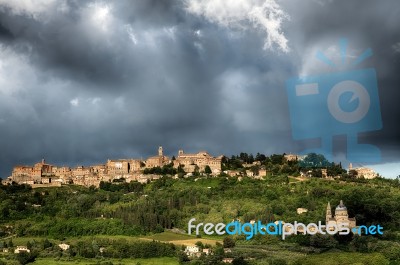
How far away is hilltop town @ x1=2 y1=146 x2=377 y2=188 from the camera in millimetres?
85875

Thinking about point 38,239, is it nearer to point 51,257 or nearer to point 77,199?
point 51,257

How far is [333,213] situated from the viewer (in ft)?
195

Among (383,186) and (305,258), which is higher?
(383,186)

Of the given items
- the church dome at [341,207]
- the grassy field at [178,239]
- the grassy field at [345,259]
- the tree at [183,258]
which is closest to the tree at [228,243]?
the grassy field at [178,239]

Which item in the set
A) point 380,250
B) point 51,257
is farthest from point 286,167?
point 51,257

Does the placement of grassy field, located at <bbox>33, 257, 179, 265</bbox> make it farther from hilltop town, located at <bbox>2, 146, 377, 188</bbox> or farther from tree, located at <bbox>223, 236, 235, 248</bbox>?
hilltop town, located at <bbox>2, 146, 377, 188</bbox>

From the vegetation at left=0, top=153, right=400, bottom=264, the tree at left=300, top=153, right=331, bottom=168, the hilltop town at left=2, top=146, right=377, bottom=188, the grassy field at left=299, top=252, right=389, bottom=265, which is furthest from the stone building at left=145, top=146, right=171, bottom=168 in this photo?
the grassy field at left=299, top=252, right=389, bottom=265

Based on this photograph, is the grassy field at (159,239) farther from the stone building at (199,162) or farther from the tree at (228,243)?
the stone building at (199,162)

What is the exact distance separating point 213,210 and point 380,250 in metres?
21.0

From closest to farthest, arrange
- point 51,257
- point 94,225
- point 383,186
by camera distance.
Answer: point 51,257, point 94,225, point 383,186

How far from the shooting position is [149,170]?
9025 centimetres

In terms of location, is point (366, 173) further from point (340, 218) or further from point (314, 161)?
point (340, 218)

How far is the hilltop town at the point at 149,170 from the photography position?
8588 centimetres

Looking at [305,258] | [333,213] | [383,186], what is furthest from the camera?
[383,186]
